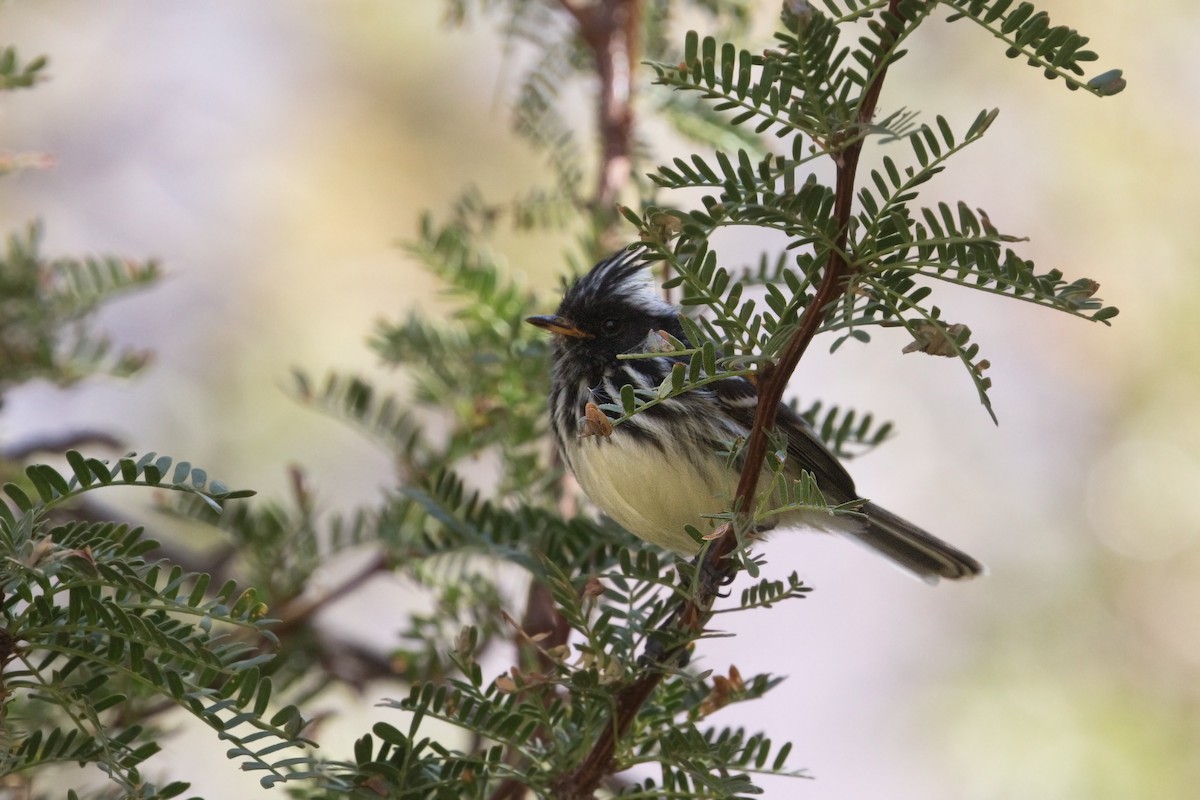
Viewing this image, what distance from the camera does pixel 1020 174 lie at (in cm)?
649

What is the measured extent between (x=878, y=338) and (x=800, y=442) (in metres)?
3.90

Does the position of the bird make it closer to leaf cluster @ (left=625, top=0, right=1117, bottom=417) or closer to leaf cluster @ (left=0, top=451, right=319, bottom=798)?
leaf cluster @ (left=625, top=0, right=1117, bottom=417)

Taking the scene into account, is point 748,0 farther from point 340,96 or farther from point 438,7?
point 340,96

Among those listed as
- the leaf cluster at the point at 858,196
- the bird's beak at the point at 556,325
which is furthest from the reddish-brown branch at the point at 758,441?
the bird's beak at the point at 556,325

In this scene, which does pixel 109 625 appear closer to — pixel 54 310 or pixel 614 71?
pixel 54 310

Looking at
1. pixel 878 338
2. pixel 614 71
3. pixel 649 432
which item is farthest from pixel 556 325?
pixel 878 338

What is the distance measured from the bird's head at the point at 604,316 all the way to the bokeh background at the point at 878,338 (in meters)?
2.58

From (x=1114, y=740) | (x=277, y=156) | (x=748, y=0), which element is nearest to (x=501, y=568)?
(x=748, y=0)

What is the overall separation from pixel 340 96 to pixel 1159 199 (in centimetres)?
443

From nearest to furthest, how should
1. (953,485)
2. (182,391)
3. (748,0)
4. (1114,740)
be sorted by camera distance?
(748,0) < (1114,740) < (182,391) < (953,485)

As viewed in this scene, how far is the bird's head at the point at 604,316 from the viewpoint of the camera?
3.00 m

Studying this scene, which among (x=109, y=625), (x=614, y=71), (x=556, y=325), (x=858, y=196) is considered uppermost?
(x=614, y=71)

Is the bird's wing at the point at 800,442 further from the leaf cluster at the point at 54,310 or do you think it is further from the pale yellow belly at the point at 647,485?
the leaf cluster at the point at 54,310

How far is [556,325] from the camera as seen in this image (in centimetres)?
290
